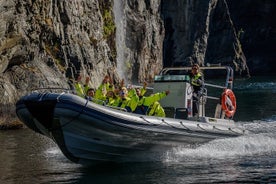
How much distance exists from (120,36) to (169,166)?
4381cm

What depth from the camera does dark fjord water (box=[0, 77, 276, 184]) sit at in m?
12.7

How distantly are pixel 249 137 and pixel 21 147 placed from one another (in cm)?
673

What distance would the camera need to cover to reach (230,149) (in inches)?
639

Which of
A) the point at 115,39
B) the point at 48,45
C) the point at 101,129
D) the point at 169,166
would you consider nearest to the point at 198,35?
the point at 115,39

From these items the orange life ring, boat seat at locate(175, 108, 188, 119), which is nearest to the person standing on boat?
boat seat at locate(175, 108, 188, 119)

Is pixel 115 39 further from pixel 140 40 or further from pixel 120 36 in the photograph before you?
pixel 140 40

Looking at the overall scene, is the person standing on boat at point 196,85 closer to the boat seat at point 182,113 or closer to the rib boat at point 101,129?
the boat seat at point 182,113

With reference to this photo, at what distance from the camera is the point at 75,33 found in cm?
3356

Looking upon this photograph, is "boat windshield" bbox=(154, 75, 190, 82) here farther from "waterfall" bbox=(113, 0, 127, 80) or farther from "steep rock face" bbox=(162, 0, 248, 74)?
"steep rock face" bbox=(162, 0, 248, 74)

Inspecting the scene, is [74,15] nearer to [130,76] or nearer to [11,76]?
[11,76]

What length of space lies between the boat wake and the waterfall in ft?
127

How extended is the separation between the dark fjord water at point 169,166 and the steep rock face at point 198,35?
53.3m

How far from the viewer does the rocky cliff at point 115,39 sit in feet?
86.3

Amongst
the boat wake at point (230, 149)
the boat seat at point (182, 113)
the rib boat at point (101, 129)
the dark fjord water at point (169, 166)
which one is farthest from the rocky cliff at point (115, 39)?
the boat wake at point (230, 149)
